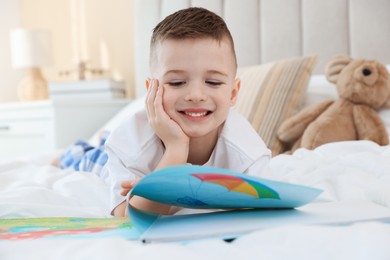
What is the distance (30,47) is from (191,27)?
2378mm

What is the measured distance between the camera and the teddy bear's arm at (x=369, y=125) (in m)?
1.49

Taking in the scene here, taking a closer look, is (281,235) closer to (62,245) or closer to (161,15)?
(62,245)

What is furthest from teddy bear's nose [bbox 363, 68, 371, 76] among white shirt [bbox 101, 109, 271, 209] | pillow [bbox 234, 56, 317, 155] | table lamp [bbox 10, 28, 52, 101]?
table lamp [bbox 10, 28, 52, 101]

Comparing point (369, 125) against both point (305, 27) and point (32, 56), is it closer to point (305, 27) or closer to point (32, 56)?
point (305, 27)

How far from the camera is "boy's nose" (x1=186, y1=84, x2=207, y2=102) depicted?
86 centimetres

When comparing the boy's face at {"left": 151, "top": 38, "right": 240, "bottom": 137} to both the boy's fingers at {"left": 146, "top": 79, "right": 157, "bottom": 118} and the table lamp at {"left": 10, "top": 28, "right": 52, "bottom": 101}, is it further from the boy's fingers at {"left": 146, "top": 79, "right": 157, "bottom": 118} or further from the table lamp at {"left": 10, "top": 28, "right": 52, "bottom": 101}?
the table lamp at {"left": 10, "top": 28, "right": 52, "bottom": 101}

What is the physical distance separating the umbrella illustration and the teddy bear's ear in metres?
1.15

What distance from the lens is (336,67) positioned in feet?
5.44

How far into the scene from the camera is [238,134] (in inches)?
38.7

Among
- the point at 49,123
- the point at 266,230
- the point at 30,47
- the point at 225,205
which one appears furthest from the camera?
the point at 30,47

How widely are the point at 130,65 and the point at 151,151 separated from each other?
2.30 metres

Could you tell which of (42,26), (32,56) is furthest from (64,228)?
(42,26)

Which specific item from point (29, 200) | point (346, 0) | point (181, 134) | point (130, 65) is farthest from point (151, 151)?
point (130, 65)

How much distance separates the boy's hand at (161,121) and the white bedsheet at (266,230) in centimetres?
17
